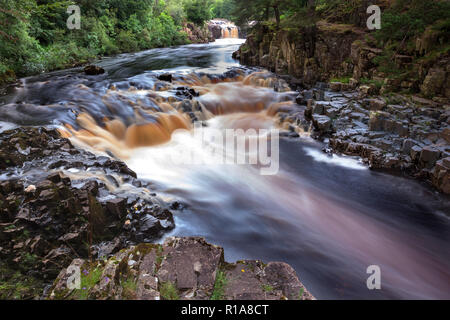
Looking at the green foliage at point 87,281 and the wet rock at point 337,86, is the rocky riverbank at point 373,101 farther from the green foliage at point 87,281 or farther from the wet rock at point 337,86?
the green foliage at point 87,281

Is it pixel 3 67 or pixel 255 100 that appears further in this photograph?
pixel 255 100

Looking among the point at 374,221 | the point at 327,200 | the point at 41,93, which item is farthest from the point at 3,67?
the point at 374,221

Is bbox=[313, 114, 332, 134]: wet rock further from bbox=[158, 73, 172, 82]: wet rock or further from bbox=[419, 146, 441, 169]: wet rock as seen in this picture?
bbox=[158, 73, 172, 82]: wet rock

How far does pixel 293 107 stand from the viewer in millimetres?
10867

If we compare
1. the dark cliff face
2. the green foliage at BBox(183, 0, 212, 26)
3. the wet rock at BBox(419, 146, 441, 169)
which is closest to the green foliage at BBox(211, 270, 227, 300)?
the wet rock at BBox(419, 146, 441, 169)

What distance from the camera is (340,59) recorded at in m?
12.4

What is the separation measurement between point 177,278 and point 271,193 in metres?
4.04

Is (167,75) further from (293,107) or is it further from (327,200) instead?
(327,200)

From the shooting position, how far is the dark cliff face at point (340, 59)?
8.27 metres

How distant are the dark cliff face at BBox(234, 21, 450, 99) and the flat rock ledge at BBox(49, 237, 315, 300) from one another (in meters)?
8.63

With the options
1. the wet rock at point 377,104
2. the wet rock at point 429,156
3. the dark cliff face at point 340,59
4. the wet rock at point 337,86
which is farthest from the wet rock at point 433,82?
the wet rock at point 337,86

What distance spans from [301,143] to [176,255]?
6.81 meters

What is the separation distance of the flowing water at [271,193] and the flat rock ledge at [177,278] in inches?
57.4

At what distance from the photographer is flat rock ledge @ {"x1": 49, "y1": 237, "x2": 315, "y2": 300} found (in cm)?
236
